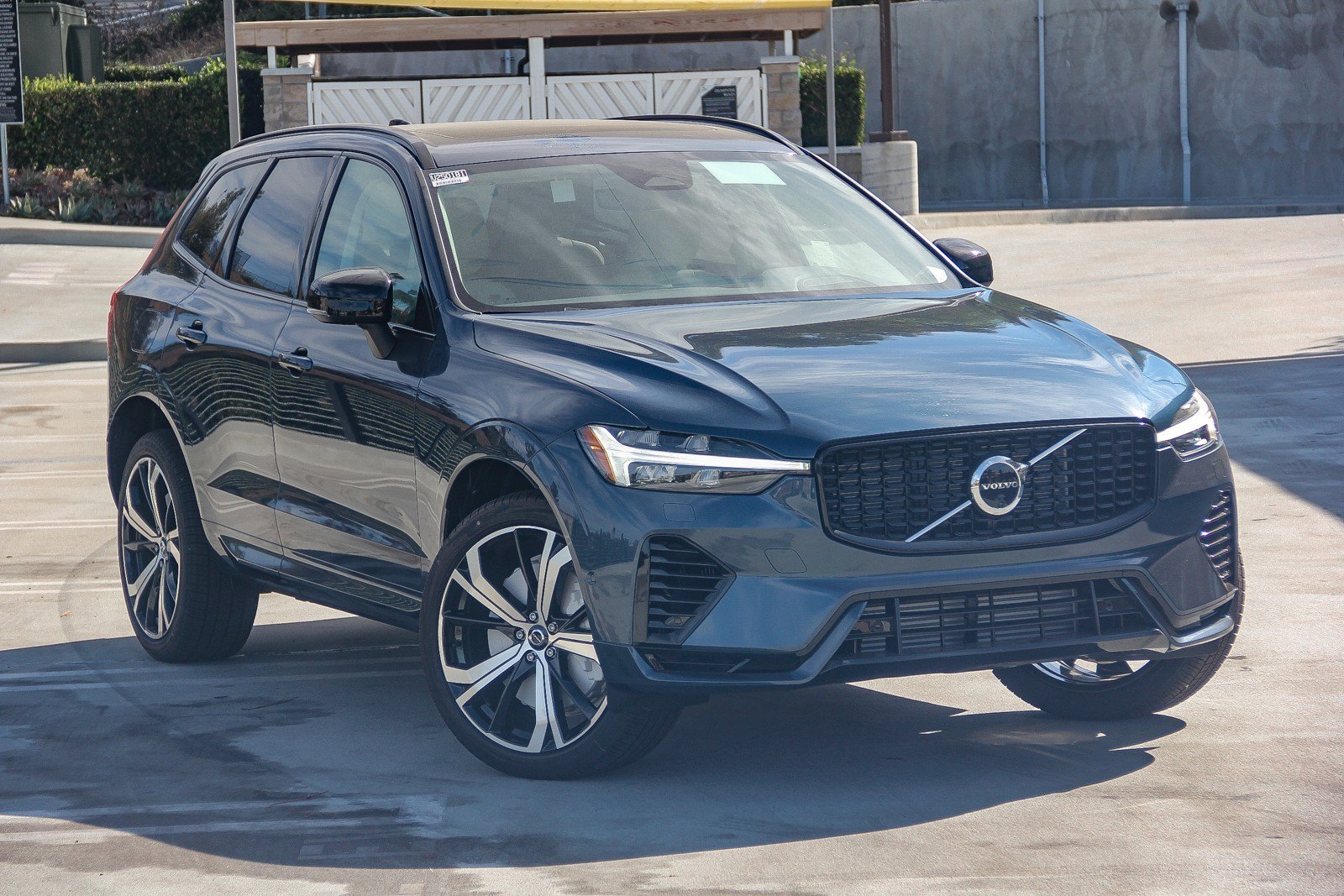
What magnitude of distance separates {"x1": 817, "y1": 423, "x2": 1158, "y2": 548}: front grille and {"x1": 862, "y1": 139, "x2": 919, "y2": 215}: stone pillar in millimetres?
26315

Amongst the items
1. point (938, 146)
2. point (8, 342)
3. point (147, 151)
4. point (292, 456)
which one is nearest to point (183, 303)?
point (292, 456)

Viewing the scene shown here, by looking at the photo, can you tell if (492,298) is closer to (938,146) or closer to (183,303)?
(183,303)

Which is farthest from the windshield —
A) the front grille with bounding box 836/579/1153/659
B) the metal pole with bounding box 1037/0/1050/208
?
the metal pole with bounding box 1037/0/1050/208

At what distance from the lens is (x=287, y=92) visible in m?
28.1

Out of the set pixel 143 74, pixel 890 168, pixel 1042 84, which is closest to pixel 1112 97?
pixel 1042 84

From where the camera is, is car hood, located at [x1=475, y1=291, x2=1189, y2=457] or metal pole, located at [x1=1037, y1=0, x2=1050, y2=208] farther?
metal pole, located at [x1=1037, y1=0, x2=1050, y2=208]

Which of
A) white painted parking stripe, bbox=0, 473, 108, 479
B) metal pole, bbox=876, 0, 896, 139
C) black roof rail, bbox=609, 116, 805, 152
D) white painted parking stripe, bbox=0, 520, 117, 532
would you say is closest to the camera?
black roof rail, bbox=609, 116, 805, 152

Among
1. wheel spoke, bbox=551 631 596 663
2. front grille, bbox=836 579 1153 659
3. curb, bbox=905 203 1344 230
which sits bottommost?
wheel spoke, bbox=551 631 596 663

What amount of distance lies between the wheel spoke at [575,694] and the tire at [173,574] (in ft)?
6.88

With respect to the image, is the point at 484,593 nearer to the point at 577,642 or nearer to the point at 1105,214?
the point at 577,642

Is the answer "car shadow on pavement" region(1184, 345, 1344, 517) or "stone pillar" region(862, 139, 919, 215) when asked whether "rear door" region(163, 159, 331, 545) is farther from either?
"stone pillar" region(862, 139, 919, 215)

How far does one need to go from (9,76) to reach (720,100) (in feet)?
33.7

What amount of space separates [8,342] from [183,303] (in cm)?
1201

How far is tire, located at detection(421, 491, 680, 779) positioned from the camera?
4820 mm
